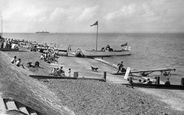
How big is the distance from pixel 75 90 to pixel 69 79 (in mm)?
3012

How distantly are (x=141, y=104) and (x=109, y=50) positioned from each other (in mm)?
41288

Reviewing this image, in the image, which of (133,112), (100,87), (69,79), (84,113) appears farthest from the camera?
(69,79)

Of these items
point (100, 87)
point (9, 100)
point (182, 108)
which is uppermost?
point (9, 100)

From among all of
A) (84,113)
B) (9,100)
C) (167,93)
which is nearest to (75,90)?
(84,113)

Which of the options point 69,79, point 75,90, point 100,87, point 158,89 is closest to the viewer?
point 75,90

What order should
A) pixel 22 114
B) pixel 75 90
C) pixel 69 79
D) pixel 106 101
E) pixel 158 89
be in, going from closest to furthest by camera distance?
1. pixel 22 114
2. pixel 106 101
3. pixel 75 90
4. pixel 69 79
5. pixel 158 89

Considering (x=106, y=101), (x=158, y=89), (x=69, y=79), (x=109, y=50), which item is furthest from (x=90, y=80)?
(x=109, y=50)

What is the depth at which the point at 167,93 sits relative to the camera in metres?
17.6

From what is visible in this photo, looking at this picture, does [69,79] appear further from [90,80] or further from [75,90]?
[75,90]

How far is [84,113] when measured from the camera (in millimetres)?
10531

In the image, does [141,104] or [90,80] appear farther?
[90,80]

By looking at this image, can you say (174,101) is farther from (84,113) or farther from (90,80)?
(84,113)

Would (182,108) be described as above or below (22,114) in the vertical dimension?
below

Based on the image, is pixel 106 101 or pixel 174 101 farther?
pixel 174 101
